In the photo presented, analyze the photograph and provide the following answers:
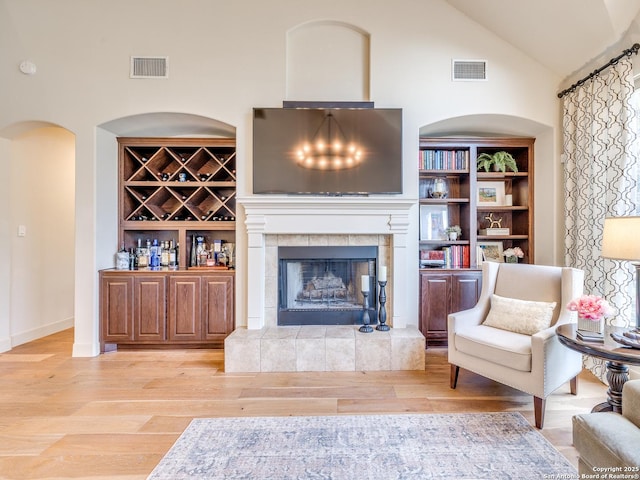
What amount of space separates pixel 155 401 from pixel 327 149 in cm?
257

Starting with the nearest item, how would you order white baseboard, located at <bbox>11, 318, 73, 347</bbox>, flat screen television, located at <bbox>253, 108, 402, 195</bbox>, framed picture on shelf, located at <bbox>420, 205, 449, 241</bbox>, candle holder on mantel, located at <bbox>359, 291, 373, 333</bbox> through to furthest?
candle holder on mantel, located at <bbox>359, 291, 373, 333</bbox>, flat screen television, located at <bbox>253, 108, 402, 195</bbox>, white baseboard, located at <bbox>11, 318, 73, 347</bbox>, framed picture on shelf, located at <bbox>420, 205, 449, 241</bbox>

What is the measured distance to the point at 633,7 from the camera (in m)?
2.39

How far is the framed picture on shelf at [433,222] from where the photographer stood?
12.3 feet

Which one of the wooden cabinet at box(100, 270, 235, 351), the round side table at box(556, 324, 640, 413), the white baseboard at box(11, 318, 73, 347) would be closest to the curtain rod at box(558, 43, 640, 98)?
the round side table at box(556, 324, 640, 413)

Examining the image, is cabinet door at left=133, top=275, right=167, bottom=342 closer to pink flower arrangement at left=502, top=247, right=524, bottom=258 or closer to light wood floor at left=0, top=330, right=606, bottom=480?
light wood floor at left=0, top=330, right=606, bottom=480

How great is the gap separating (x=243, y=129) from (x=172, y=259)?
1674 millimetres

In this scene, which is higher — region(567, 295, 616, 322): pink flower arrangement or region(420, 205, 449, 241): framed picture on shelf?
region(420, 205, 449, 241): framed picture on shelf

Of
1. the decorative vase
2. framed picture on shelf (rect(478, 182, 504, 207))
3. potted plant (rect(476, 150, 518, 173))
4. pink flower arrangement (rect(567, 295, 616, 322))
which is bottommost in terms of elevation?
the decorative vase

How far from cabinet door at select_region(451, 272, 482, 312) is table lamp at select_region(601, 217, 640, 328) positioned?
58.5 inches

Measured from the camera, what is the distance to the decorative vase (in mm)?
1954

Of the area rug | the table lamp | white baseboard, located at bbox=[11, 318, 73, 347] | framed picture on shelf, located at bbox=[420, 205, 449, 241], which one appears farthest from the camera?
framed picture on shelf, located at bbox=[420, 205, 449, 241]

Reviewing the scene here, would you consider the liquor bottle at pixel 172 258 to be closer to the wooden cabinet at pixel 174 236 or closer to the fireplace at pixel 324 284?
the wooden cabinet at pixel 174 236

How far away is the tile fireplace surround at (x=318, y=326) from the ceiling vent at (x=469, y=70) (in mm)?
1449

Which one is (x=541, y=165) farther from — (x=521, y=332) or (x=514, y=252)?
(x=521, y=332)
